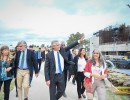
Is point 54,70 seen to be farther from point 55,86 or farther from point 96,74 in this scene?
point 96,74

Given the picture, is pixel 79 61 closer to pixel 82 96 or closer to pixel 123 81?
pixel 82 96

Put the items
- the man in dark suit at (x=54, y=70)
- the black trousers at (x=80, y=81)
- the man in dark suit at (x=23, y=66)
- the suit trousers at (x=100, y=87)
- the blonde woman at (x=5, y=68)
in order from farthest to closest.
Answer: the black trousers at (x=80, y=81)
the man in dark suit at (x=23, y=66)
the blonde woman at (x=5, y=68)
the man in dark suit at (x=54, y=70)
the suit trousers at (x=100, y=87)

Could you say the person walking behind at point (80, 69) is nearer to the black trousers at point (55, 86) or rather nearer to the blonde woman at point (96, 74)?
the black trousers at point (55, 86)

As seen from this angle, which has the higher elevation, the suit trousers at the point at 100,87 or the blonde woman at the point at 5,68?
the blonde woman at the point at 5,68

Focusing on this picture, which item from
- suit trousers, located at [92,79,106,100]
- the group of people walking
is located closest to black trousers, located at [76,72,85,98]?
the group of people walking

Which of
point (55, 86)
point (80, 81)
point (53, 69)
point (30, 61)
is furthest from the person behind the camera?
point (80, 81)

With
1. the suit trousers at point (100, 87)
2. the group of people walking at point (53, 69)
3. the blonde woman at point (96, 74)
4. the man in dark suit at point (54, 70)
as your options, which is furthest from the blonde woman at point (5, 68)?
the suit trousers at point (100, 87)

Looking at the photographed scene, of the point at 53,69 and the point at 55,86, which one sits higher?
the point at 53,69

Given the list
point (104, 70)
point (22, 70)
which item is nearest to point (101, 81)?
point (104, 70)

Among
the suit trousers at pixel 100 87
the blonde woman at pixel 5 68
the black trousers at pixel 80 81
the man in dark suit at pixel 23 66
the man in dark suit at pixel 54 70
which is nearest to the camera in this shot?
the suit trousers at pixel 100 87

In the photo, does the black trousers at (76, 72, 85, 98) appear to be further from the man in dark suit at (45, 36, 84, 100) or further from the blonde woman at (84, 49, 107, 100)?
the blonde woman at (84, 49, 107, 100)

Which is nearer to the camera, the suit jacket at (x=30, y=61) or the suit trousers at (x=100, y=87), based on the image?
the suit trousers at (x=100, y=87)

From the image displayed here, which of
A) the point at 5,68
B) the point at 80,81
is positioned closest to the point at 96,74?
the point at 5,68

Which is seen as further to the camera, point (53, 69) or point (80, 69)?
point (80, 69)
